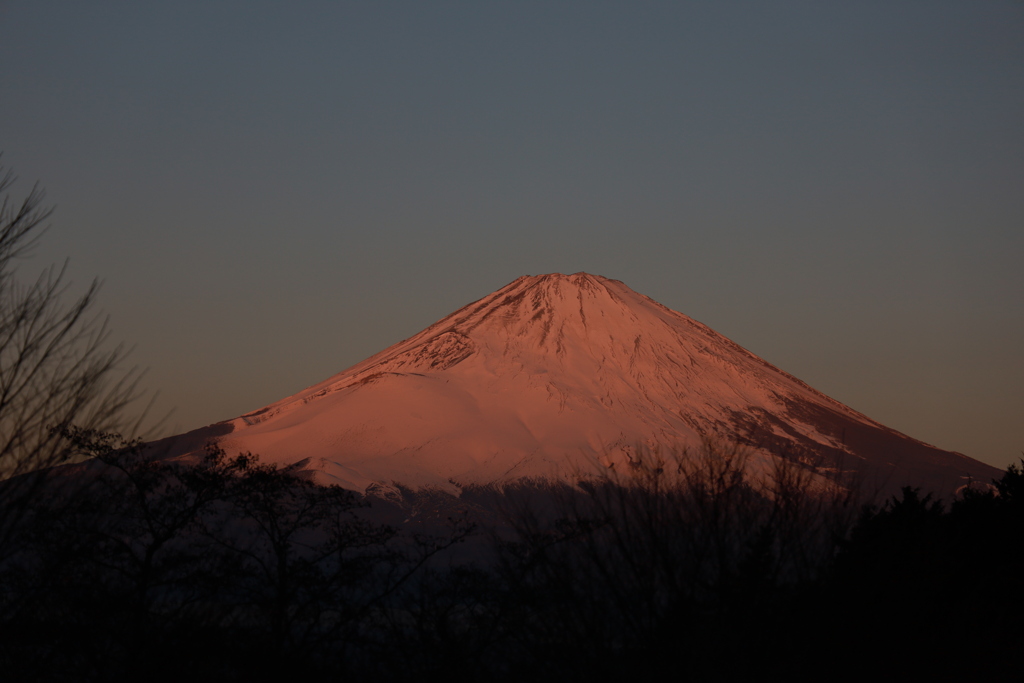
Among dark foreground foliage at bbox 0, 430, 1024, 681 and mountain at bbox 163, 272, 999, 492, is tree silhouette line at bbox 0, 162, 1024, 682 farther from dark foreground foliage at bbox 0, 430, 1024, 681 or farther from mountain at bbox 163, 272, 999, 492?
mountain at bbox 163, 272, 999, 492

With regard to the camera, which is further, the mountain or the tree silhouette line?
the mountain

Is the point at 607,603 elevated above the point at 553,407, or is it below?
below

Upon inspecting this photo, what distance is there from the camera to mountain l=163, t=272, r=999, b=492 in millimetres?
56375

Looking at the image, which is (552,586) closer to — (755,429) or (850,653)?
(850,653)

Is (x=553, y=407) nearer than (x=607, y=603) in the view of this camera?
No

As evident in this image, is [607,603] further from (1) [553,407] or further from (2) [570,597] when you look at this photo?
(1) [553,407]

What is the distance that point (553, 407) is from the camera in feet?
211

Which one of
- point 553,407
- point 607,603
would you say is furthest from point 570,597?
point 553,407

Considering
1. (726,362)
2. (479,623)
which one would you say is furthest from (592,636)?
(726,362)

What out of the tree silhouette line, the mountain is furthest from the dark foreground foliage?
the mountain

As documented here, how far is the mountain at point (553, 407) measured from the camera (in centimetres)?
5638

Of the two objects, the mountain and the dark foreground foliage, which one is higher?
the mountain

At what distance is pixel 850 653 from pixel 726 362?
6302 cm

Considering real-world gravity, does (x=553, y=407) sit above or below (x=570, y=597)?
above
